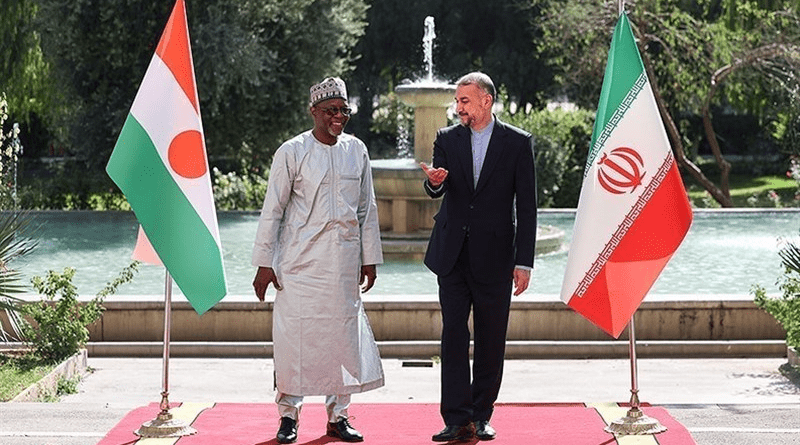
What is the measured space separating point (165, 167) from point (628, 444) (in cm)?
265

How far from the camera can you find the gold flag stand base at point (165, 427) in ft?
24.4

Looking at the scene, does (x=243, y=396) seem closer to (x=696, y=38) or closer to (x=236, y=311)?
(x=236, y=311)

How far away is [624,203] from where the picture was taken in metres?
7.57

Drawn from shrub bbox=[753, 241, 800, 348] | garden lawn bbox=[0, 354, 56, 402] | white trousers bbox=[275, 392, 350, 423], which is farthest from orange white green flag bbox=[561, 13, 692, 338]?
garden lawn bbox=[0, 354, 56, 402]

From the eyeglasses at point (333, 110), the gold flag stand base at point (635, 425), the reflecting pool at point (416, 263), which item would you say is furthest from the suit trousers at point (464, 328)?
the reflecting pool at point (416, 263)

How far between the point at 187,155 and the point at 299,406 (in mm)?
1378

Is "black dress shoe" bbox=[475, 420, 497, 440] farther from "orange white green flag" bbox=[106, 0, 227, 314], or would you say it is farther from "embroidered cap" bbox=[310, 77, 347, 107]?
"embroidered cap" bbox=[310, 77, 347, 107]

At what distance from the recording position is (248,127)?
25.9 meters

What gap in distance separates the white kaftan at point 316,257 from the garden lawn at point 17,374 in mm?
2583

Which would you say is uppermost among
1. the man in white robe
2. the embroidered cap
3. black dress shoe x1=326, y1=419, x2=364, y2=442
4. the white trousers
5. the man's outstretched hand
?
the embroidered cap

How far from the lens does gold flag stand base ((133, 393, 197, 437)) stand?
7.43 meters

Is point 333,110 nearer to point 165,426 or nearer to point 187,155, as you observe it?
point 187,155

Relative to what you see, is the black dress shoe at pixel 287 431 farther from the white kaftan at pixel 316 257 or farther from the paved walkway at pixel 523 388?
the paved walkway at pixel 523 388

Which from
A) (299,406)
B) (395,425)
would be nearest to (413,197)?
(395,425)
